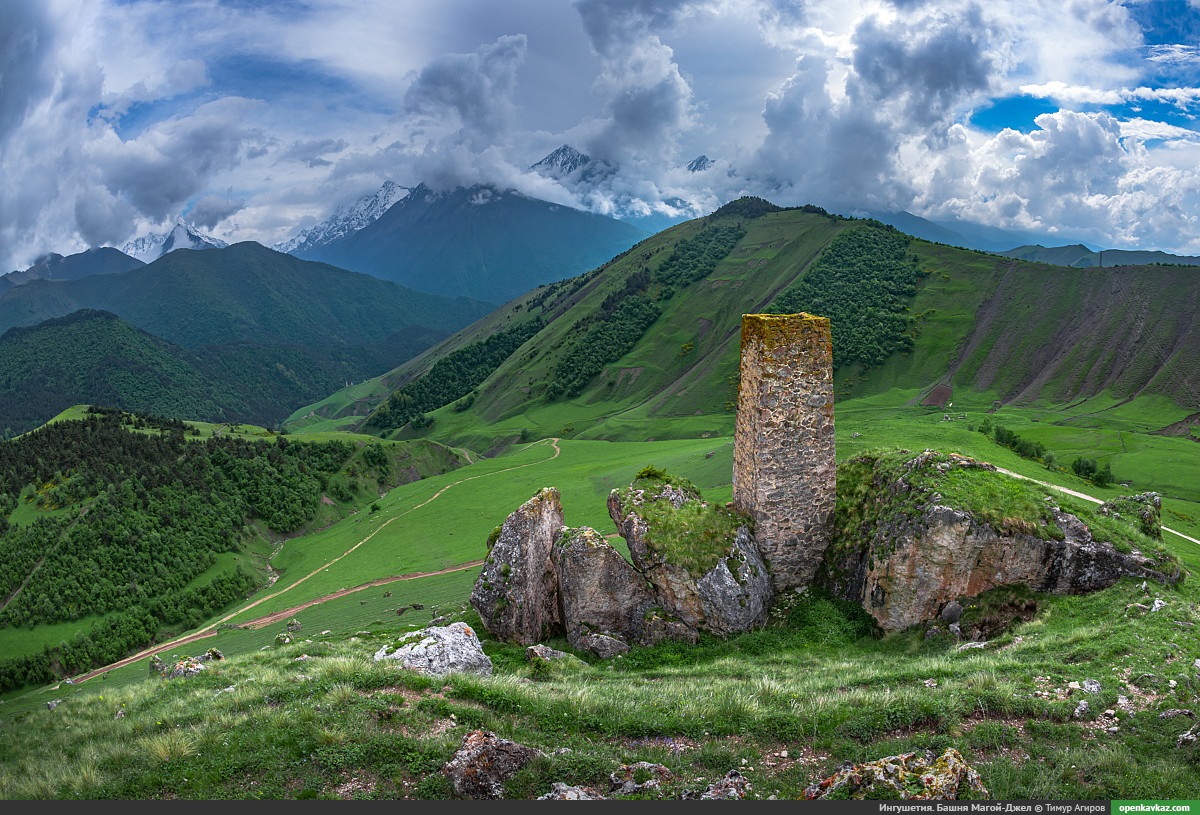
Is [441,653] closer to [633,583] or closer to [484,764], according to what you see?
[633,583]

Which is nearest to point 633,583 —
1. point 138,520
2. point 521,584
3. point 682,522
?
point 682,522

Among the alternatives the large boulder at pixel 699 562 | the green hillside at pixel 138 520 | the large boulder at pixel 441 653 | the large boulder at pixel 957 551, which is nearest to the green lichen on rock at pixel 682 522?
the large boulder at pixel 699 562

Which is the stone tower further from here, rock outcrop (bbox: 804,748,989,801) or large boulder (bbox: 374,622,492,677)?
rock outcrop (bbox: 804,748,989,801)

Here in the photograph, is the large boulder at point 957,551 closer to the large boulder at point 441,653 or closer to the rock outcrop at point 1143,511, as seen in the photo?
the rock outcrop at point 1143,511

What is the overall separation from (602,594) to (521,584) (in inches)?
107

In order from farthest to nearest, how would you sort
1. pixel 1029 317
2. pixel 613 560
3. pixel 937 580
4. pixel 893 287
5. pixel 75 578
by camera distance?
pixel 893 287 → pixel 1029 317 → pixel 75 578 → pixel 613 560 → pixel 937 580

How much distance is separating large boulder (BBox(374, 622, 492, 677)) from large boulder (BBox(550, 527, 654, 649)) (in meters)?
3.79

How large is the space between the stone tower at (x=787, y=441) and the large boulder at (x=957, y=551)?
1.94m

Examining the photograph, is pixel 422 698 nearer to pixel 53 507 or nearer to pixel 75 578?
pixel 75 578

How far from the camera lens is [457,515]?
55.2m

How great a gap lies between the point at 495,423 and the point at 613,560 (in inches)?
5792

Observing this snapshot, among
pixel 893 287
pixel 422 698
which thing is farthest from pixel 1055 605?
pixel 893 287

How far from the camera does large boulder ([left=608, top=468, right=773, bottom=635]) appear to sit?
1908 centimetres

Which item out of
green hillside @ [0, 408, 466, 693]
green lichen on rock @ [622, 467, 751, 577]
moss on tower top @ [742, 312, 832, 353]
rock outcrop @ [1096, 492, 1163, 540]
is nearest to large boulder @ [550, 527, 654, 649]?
green lichen on rock @ [622, 467, 751, 577]
